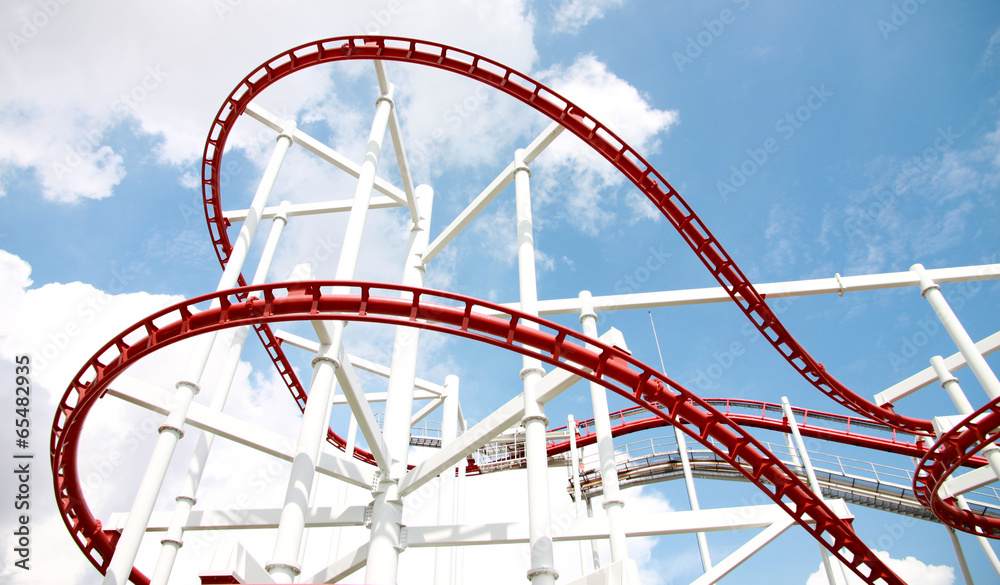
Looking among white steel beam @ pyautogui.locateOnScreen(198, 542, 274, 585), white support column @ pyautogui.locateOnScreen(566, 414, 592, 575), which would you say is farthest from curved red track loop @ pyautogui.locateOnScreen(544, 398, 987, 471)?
white steel beam @ pyautogui.locateOnScreen(198, 542, 274, 585)

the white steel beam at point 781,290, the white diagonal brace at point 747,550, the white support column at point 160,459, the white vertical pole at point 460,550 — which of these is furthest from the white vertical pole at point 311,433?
the white vertical pole at point 460,550

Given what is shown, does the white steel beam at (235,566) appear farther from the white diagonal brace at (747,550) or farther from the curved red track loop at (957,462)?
the curved red track loop at (957,462)

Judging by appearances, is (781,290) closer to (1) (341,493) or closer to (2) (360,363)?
(2) (360,363)

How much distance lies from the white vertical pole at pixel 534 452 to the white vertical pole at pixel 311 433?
1.79 metres

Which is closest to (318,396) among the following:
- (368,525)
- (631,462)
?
(368,525)

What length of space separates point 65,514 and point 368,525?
4.63 metres

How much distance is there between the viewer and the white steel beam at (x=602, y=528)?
5.65 metres

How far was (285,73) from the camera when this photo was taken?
8820 mm

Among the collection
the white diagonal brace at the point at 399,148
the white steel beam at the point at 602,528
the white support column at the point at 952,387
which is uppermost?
the white diagonal brace at the point at 399,148

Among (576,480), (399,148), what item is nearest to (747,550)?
(576,480)

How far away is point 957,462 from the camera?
6.86 metres

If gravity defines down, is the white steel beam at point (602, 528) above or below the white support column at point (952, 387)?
below

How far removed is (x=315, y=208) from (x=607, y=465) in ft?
21.0

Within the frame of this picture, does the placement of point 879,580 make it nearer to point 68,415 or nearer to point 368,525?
point 368,525
